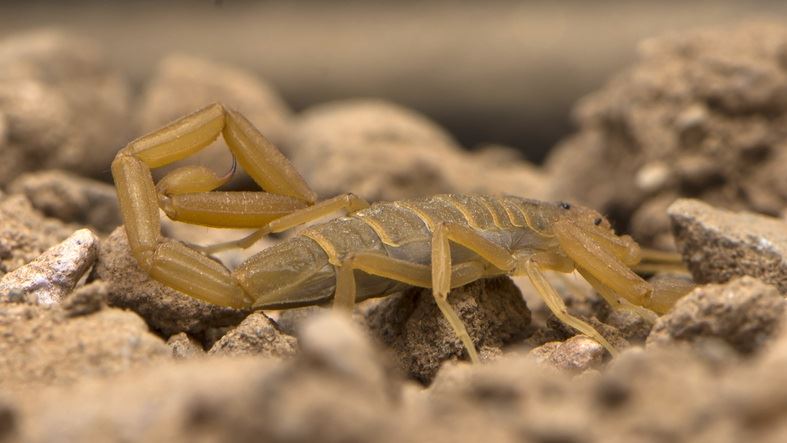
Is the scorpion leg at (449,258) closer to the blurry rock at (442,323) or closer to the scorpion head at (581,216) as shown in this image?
the blurry rock at (442,323)

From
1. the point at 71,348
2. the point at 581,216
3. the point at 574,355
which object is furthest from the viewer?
the point at 581,216

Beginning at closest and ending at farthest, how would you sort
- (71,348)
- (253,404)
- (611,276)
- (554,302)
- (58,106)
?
(253,404), (71,348), (554,302), (611,276), (58,106)

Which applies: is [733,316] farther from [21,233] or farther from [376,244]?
[21,233]

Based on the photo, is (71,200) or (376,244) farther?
(71,200)

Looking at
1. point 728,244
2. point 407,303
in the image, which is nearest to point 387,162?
point 407,303

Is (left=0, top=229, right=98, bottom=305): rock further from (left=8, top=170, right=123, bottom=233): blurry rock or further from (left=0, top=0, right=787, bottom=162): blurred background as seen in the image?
(left=0, top=0, right=787, bottom=162): blurred background
